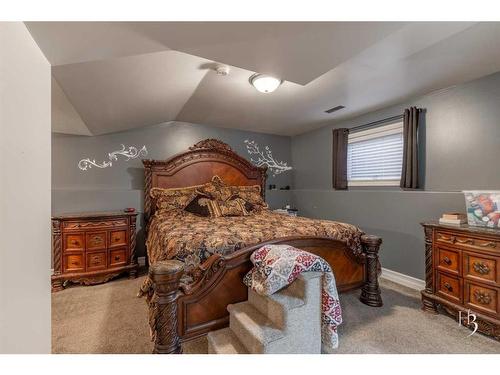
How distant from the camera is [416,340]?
1.79 m

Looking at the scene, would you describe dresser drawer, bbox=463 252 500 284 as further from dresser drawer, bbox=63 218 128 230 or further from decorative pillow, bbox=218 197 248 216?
dresser drawer, bbox=63 218 128 230

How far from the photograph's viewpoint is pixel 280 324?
1.44 meters

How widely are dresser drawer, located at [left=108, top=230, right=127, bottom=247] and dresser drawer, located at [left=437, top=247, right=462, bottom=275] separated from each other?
347 cm

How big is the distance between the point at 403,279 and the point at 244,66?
3.03 m

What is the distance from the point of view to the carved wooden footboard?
148cm

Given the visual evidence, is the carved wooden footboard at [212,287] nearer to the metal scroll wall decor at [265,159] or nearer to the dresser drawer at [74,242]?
the dresser drawer at [74,242]

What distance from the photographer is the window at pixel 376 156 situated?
3082 mm

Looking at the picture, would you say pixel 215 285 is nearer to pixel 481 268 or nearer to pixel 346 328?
pixel 346 328

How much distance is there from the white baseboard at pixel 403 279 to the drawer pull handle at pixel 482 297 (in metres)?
0.81

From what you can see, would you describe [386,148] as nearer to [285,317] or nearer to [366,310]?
[366,310]

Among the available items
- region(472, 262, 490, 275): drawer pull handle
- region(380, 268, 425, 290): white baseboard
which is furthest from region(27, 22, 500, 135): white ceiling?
region(380, 268, 425, 290): white baseboard

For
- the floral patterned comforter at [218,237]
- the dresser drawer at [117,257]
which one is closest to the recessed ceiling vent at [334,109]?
the floral patterned comforter at [218,237]
